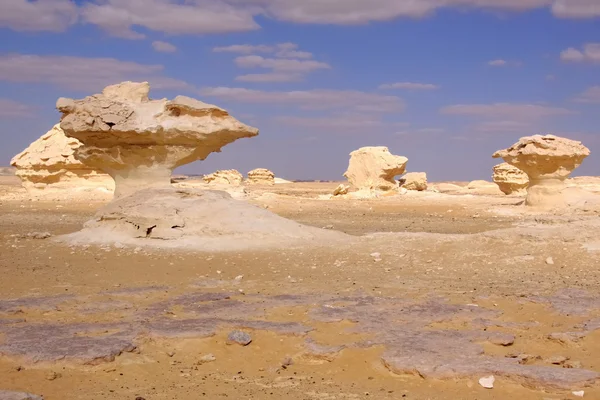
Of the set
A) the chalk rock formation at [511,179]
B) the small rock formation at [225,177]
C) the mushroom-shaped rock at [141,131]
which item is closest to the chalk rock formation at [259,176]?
the small rock formation at [225,177]

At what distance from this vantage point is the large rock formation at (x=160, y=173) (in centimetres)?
1165

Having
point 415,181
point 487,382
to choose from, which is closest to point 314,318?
point 487,382

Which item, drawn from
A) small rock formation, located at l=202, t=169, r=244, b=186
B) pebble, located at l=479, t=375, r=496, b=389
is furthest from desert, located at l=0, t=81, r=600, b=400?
small rock formation, located at l=202, t=169, r=244, b=186

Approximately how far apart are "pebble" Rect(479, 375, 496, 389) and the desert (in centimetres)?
1

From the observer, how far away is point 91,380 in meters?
4.99

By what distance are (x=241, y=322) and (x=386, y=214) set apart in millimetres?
14730

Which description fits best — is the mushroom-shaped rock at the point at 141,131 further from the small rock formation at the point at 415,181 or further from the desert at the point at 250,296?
the small rock formation at the point at 415,181

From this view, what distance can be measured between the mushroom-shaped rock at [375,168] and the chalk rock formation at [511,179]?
455cm

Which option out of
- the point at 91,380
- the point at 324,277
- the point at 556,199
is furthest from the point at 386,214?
the point at 91,380

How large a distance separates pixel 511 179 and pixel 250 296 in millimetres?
23713

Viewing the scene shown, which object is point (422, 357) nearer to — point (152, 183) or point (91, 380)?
point (91, 380)

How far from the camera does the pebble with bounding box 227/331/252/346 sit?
228 inches

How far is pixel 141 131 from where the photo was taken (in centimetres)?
1292

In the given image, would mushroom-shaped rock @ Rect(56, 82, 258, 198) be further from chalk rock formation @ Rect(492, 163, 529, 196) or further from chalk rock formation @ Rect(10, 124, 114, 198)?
chalk rock formation @ Rect(492, 163, 529, 196)
